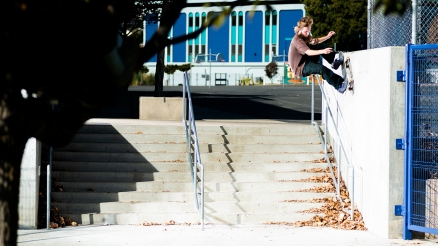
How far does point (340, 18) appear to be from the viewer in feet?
228

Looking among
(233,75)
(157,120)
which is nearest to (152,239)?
(157,120)

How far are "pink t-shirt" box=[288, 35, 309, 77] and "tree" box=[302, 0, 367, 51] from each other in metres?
55.5

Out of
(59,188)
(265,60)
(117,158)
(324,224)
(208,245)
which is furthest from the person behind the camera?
(265,60)

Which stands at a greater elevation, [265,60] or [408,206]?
[265,60]

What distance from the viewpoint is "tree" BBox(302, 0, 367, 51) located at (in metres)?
69.3

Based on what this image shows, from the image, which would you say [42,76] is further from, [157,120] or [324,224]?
[157,120]

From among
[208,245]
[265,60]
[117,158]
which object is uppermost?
[265,60]

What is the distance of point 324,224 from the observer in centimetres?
1230

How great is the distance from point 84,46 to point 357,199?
334 inches

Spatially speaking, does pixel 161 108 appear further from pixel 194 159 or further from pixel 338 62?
pixel 338 62

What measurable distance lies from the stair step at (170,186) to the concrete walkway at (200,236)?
1.13m

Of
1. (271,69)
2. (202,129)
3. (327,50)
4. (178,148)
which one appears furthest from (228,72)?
(327,50)

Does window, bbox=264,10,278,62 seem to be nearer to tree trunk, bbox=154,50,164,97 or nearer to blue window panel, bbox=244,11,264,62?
blue window panel, bbox=244,11,264,62

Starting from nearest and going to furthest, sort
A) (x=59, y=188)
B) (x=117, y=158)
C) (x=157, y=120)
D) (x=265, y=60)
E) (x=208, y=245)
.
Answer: (x=208, y=245) < (x=59, y=188) < (x=117, y=158) < (x=157, y=120) < (x=265, y=60)
